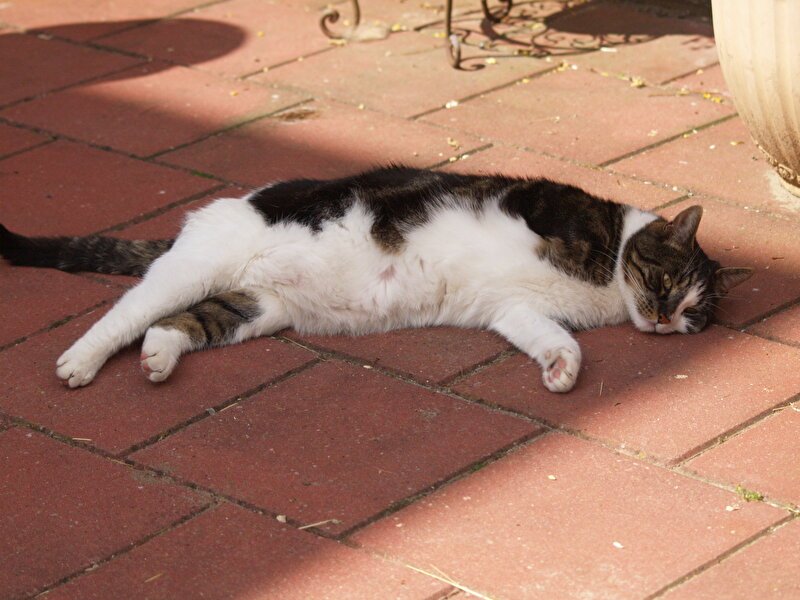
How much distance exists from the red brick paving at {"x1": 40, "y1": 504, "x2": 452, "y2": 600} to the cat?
3.29ft

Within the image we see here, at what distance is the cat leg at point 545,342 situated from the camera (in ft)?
11.5

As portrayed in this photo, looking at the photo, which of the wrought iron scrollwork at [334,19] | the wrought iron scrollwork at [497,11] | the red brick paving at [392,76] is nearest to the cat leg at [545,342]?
the red brick paving at [392,76]

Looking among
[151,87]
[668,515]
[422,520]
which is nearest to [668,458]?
[668,515]

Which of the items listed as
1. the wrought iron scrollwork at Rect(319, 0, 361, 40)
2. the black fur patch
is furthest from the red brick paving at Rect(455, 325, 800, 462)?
the wrought iron scrollwork at Rect(319, 0, 361, 40)

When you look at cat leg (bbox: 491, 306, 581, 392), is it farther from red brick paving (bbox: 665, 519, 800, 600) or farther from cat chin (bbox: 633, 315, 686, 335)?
red brick paving (bbox: 665, 519, 800, 600)

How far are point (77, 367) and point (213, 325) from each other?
1.58 ft

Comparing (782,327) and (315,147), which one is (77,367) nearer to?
(315,147)

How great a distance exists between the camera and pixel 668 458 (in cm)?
317

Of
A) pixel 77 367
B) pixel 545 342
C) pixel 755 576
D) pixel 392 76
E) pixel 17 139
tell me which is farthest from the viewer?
pixel 392 76

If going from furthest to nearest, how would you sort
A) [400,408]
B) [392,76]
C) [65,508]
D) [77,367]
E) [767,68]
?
[392,76], [767,68], [77,367], [400,408], [65,508]

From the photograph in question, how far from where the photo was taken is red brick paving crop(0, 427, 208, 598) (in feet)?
9.16

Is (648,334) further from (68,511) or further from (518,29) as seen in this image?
(518,29)

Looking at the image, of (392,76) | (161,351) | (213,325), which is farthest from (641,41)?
(161,351)

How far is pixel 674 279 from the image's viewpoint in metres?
3.80
